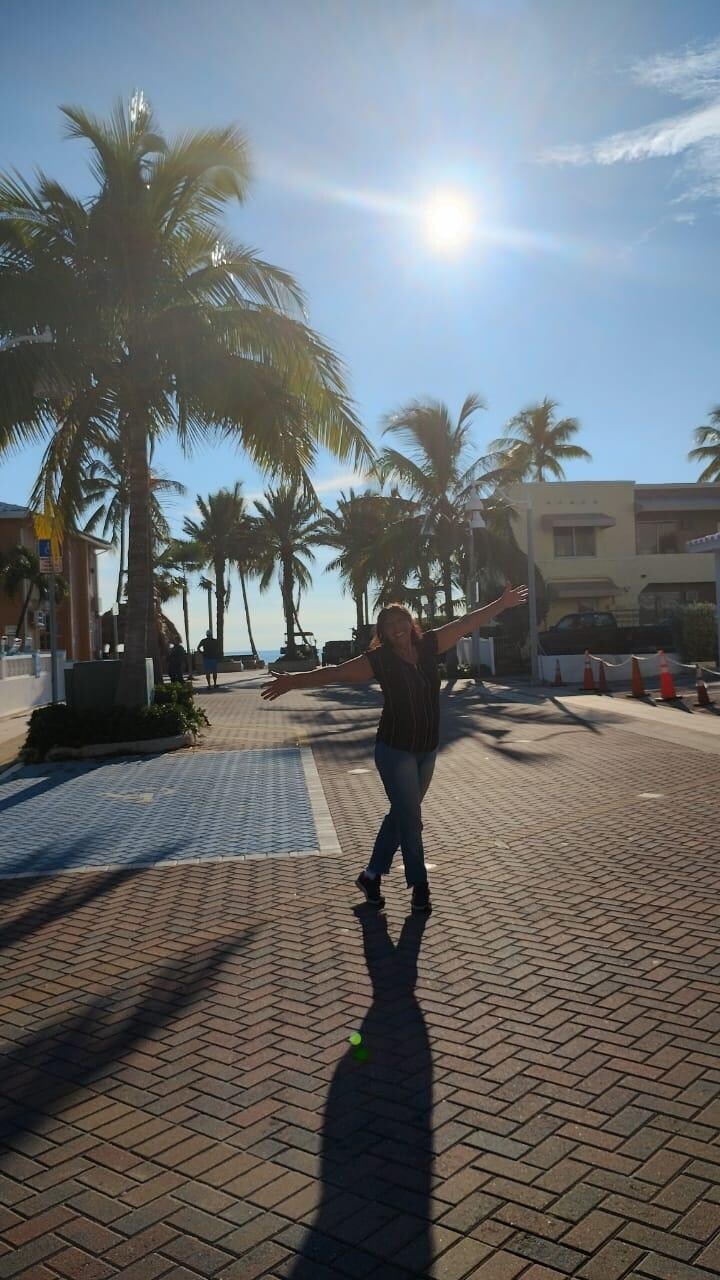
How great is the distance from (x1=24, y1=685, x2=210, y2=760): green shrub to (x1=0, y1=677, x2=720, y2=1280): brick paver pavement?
7122mm

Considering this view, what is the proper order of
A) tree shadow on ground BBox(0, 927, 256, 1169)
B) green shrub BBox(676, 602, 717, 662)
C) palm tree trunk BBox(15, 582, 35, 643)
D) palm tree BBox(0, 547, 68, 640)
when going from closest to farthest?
tree shadow on ground BBox(0, 927, 256, 1169) → green shrub BBox(676, 602, 717, 662) → palm tree BBox(0, 547, 68, 640) → palm tree trunk BBox(15, 582, 35, 643)

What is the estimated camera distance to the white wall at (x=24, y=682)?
2331cm

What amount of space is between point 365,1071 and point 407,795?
2.12 m

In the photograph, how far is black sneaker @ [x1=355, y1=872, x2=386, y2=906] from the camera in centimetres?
628

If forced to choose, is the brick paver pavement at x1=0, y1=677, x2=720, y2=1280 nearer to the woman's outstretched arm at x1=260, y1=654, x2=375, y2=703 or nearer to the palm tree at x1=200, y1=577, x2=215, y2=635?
the woman's outstretched arm at x1=260, y1=654, x2=375, y2=703

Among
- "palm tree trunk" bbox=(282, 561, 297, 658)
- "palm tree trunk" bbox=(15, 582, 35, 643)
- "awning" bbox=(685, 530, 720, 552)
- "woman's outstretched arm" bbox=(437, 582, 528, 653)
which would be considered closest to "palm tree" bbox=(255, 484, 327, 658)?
"palm tree trunk" bbox=(282, 561, 297, 658)

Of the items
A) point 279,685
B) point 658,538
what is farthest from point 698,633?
point 279,685

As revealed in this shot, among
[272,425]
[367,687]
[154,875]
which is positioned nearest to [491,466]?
[367,687]

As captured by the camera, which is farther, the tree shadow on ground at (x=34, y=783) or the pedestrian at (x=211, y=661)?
the pedestrian at (x=211, y=661)

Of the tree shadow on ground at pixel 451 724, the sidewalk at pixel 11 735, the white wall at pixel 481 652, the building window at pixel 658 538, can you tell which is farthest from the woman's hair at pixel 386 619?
the building window at pixel 658 538

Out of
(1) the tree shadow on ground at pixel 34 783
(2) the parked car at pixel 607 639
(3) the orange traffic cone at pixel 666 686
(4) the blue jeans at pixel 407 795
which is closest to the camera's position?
(4) the blue jeans at pixel 407 795

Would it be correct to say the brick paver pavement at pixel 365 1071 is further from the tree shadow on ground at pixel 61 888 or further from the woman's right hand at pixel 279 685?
the woman's right hand at pixel 279 685

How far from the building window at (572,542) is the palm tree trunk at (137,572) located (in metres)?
32.3

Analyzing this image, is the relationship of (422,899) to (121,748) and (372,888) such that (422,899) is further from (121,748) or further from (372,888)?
(121,748)
